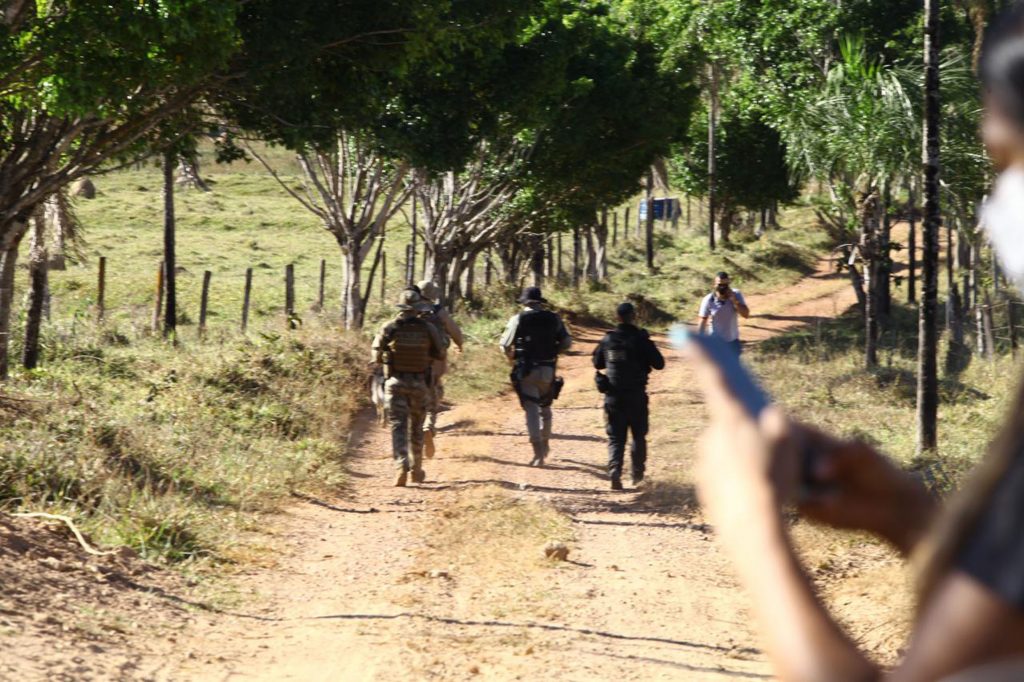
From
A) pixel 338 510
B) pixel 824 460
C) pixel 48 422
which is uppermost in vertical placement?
pixel 824 460

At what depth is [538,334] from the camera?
526 inches

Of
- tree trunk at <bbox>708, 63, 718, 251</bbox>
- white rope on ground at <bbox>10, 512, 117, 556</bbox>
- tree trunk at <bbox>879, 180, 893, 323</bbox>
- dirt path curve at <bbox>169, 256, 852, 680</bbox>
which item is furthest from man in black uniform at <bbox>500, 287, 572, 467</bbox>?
tree trunk at <bbox>708, 63, 718, 251</bbox>

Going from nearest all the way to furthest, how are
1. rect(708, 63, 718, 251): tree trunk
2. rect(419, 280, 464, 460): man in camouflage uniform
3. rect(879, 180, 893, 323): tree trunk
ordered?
rect(419, 280, 464, 460): man in camouflage uniform, rect(879, 180, 893, 323): tree trunk, rect(708, 63, 718, 251): tree trunk

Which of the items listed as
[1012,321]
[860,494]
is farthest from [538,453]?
[860,494]

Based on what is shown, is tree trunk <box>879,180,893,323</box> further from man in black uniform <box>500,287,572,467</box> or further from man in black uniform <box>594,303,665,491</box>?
man in black uniform <box>594,303,665,491</box>

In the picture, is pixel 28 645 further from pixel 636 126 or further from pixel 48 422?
pixel 636 126

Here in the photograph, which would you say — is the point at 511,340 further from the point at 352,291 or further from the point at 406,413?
the point at 352,291

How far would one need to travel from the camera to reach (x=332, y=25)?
1184cm

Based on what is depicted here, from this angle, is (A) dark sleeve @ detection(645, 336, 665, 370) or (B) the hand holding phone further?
(A) dark sleeve @ detection(645, 336, 665, 370)

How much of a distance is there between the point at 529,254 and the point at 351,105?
866 inches

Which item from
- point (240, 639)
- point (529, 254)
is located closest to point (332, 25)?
point (240, 639)

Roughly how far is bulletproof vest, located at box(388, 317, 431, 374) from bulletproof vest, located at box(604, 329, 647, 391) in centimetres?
178

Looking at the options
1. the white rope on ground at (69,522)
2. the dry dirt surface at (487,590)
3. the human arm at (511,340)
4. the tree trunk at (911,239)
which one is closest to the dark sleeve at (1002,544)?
the dry dirt surface at (487,590)

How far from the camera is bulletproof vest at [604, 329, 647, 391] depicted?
1227 centimetres
